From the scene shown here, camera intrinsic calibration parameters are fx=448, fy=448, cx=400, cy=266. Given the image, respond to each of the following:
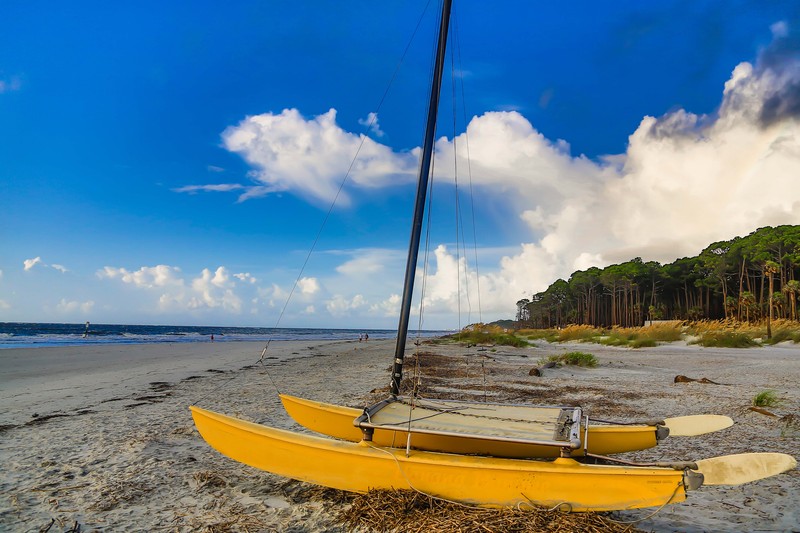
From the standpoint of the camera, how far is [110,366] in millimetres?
19281

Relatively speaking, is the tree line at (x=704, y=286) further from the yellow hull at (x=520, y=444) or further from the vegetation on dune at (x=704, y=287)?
the yellow hull at (x=520, y=444)

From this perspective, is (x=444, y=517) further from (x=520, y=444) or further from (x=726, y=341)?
(x=726, y=341)

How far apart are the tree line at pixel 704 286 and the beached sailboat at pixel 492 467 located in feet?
125

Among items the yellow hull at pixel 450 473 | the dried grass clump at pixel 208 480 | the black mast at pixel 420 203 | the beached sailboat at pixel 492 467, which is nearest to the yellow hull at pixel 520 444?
the beached sailboat at pixel 492 467

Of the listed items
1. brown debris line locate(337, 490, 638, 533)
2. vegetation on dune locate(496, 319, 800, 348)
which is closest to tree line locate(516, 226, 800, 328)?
→ vegetation on dune locate(496, 319, 800, 348)

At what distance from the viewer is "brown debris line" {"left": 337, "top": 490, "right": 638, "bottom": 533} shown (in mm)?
3615

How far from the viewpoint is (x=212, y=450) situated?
648cm

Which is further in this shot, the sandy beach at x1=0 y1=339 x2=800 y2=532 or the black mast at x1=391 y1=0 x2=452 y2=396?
the black mast at x1=391 y1=0 x2=452 y2=396

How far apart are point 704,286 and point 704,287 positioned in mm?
961

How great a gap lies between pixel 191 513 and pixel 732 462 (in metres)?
4.86

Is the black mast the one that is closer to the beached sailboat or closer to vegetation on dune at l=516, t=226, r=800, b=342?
the beached sailboat

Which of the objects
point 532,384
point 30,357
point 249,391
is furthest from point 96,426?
point 30,357

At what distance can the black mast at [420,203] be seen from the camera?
6770 mm

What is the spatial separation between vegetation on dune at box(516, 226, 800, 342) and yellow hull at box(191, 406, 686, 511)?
3281 cm
